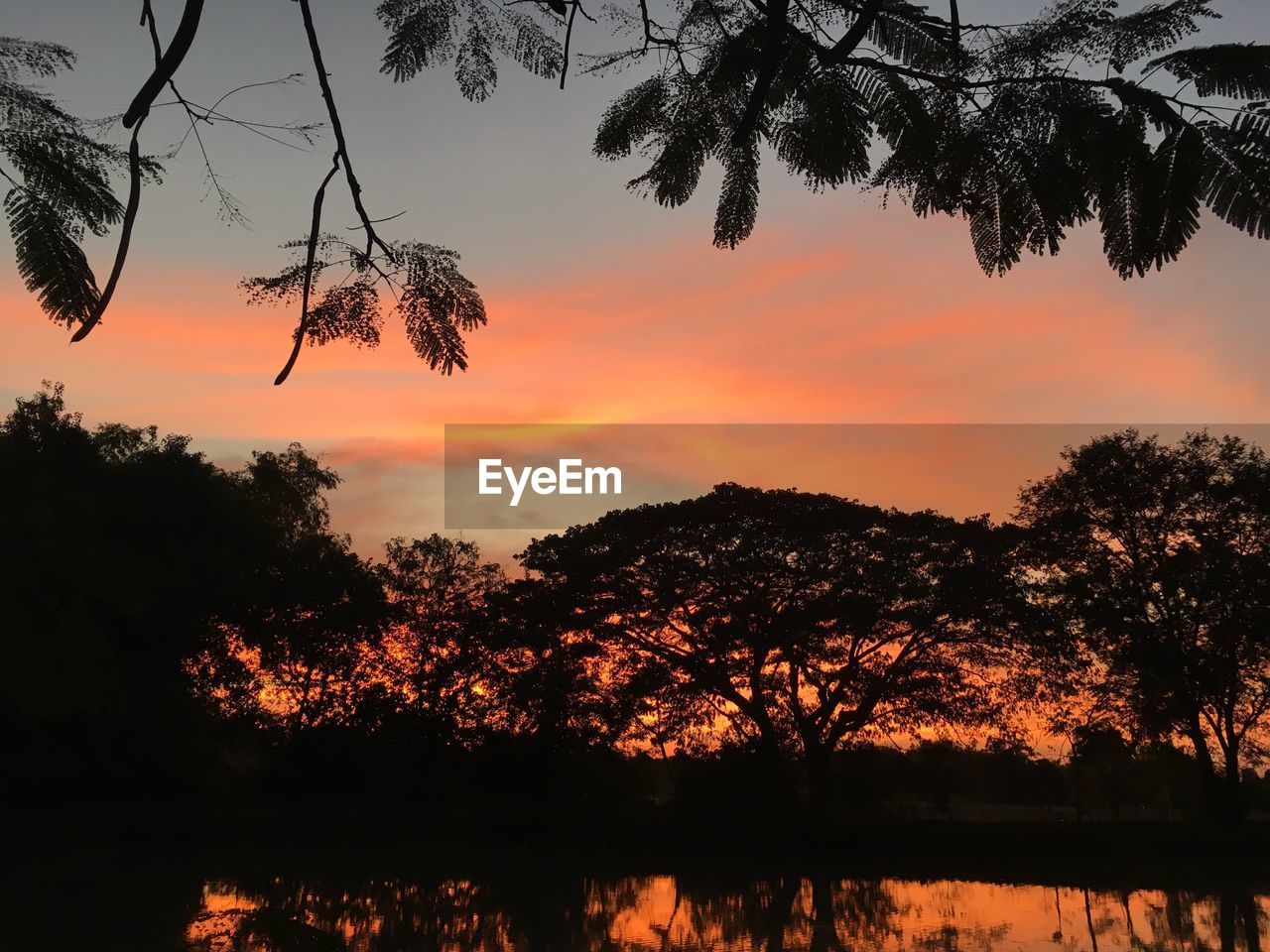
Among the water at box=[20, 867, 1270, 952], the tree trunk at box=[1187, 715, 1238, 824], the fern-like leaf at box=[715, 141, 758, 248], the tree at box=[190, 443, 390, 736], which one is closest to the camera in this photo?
the fern-like leaf at box=[715, 141, 758, 248]

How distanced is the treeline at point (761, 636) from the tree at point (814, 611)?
5 cm

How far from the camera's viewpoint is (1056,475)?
22344mm

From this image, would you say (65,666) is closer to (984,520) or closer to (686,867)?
(686,867)

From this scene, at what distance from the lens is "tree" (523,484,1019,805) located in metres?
19.8

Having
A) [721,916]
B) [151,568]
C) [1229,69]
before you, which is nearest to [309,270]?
[1229,69]

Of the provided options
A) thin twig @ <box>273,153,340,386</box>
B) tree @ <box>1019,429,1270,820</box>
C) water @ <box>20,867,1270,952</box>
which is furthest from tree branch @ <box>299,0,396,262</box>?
tree @ <box>1019,429,1270,820</box>

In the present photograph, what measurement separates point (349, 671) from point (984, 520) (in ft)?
48.2

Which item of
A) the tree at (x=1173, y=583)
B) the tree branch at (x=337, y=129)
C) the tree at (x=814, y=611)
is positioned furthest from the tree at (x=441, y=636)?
the tree branch at (x=337, y=129)

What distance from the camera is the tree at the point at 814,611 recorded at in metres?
19.8

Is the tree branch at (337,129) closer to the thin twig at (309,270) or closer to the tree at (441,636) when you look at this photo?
the thin twig at (309,270)

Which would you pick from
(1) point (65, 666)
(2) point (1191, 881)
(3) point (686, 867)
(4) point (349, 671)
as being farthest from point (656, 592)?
(1) point (65, 666)

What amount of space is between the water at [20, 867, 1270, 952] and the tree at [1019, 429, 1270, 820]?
557 centimetres

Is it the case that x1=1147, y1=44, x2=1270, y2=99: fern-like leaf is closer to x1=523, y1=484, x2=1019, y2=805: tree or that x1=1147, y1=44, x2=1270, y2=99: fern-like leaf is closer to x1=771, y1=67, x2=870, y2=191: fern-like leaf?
x1=771, y1=67, x2=870, y2=191: fern-like leaf

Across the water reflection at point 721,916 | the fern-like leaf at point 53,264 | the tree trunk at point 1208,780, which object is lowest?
the water reflection at point 721,916
